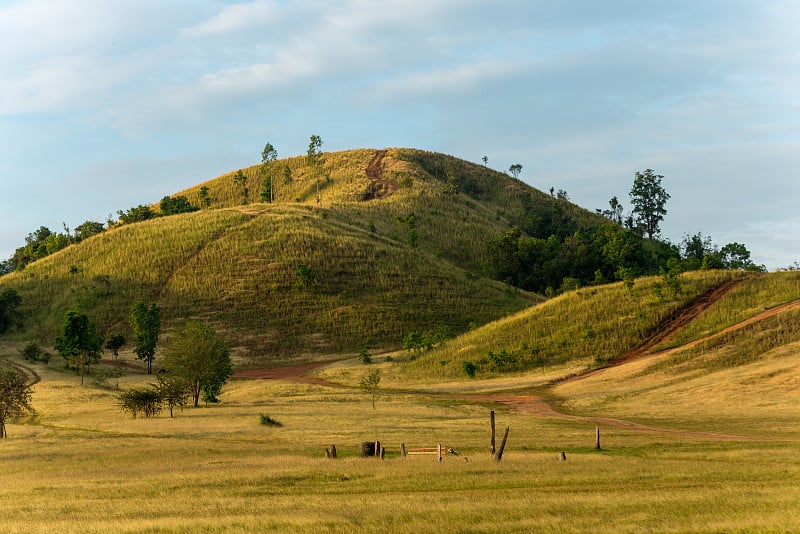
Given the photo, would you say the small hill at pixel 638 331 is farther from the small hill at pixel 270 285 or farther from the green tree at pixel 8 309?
the green tree at pixel 8 309

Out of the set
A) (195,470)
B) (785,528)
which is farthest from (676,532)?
(195,470)

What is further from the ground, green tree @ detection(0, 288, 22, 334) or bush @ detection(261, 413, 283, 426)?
green tree @ detection(0, 288, 22, 334)

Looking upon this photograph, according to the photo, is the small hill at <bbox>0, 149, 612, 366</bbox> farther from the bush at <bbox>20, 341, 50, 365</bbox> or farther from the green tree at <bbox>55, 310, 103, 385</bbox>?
the green tree at <bbox>55, 310, 103, 385</bbox>

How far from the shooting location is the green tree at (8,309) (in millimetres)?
149750

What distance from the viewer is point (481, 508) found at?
28.0 m

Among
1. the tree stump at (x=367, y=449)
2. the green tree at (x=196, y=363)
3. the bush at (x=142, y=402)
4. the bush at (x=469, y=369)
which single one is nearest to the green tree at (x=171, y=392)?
the bush at (x=142, y=402)

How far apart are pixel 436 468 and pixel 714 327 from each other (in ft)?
243

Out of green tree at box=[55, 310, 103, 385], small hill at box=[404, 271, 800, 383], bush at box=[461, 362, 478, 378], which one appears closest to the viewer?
small hill at box=[404, 271, 800, 383]

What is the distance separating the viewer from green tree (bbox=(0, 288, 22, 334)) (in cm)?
14975

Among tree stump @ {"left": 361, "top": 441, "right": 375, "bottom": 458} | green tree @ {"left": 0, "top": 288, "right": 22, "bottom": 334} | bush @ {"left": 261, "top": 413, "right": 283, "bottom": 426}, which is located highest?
green tree @ {"left": 0, "top": 288, "right": 22, "bottom": 334}

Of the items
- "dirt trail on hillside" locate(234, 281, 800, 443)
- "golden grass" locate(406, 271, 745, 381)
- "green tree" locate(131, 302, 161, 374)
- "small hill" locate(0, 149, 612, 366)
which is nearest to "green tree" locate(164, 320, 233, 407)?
"dirt trail on hillside" locate(234, 281, 800, 443)

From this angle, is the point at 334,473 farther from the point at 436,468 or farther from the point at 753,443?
the point at 753,443

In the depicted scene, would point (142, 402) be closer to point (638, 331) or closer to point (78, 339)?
point (78, 339)

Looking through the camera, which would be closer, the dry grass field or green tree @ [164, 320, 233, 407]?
the dry grass field
